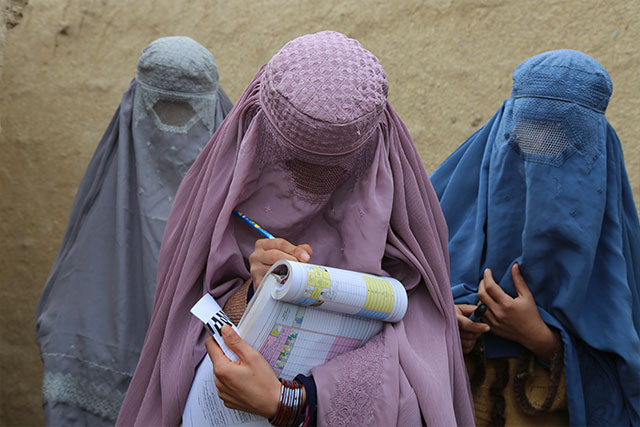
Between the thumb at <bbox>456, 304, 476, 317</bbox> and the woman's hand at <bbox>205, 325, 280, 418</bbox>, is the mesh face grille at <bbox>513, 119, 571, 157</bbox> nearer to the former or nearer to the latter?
the thumb at <bbox>456, 304, 476, 317</bbox>

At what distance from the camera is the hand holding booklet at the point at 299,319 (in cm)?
158

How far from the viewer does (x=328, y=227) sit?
1906mm

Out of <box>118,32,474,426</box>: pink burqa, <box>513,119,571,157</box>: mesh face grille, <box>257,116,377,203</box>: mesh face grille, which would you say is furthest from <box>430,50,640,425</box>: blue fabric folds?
<box>257,116,377,203</box>: mesh face grille

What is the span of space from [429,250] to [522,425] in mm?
879

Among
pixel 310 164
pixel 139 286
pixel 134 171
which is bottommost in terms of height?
pixel 139 286

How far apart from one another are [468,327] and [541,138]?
67 cm

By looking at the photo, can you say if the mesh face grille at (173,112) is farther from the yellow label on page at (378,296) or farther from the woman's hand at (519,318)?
the yellow label on page at (378,296)

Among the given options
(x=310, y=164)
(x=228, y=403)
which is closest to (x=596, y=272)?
(x=310, y=164)

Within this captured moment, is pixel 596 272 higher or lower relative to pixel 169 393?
lower

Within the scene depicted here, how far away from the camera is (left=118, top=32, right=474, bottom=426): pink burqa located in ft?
5.60

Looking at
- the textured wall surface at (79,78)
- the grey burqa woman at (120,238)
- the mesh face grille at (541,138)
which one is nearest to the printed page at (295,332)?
the mesh face grille at (541,138)

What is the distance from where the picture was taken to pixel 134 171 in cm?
326

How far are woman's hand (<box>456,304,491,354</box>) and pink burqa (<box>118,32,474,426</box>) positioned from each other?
398mm

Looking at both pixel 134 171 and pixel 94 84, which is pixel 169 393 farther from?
pixel 94 84
